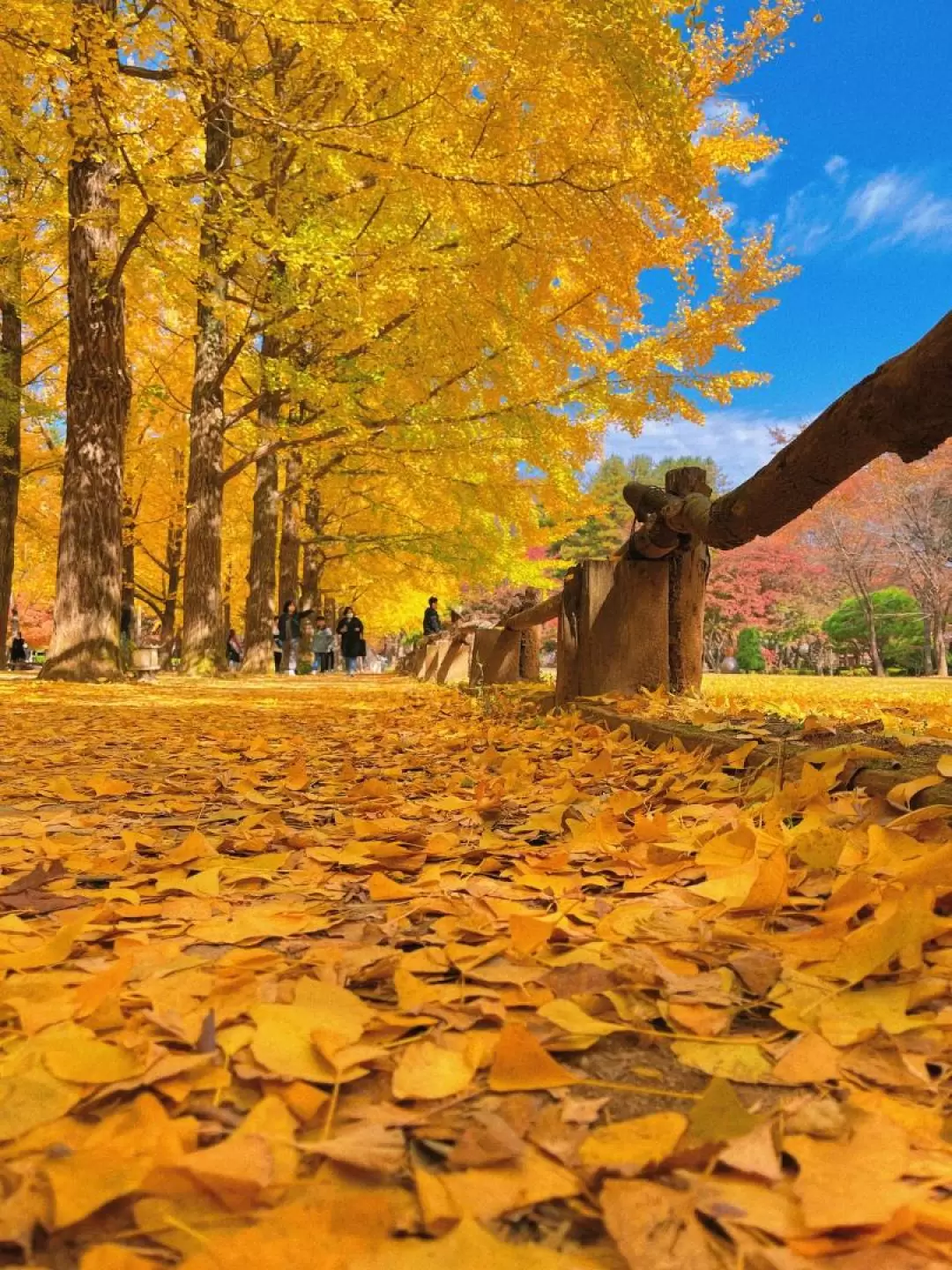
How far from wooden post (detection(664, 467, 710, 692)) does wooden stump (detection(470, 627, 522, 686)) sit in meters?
2.88

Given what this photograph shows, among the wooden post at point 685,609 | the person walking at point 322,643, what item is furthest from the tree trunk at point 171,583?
the wooden post at point 685,609

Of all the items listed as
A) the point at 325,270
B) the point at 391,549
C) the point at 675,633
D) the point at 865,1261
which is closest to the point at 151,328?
the point at 391,549

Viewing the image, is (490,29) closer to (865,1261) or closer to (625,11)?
(625,11)

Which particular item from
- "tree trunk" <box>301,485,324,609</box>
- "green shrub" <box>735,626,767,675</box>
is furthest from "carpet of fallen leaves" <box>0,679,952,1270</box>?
"green shrub" <box>735,626,767,675</box>

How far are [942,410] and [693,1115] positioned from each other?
137 centimetres

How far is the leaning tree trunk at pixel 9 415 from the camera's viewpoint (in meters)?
11.7

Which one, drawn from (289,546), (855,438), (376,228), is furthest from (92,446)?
(855,438)

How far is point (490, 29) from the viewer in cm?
598

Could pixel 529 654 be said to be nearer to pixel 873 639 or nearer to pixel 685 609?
pixel 685 609

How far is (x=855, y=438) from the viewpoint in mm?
1824

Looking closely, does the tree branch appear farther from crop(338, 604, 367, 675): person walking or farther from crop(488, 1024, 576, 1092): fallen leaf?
crop(338, 604, 367, 675): person walking

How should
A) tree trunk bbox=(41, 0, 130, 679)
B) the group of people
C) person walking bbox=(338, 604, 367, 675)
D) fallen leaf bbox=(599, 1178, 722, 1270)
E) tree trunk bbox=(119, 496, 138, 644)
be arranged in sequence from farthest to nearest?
tree trunk bbox=(119, 496, 138, 644)
person walking bbox=(338, 604, 367, 675)
the group of people
tree trunk bbox=(41, 0, 130, 679)
fallen leaf bbox=(599, 1178, 722, 1270)

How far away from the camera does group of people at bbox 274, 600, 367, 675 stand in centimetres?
1530

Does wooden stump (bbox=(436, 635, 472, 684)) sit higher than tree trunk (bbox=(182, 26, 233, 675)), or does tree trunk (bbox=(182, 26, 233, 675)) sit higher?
tree trunk (bbox=(182, 26, 233, 675))
